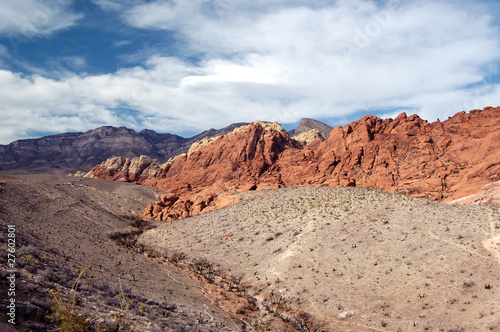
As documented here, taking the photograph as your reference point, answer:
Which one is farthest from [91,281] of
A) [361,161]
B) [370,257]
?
[361,161]

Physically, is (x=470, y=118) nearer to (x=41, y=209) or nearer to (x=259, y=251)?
(x=259, y=251)

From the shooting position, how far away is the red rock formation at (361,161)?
4641 centimetres

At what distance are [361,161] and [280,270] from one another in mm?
46338

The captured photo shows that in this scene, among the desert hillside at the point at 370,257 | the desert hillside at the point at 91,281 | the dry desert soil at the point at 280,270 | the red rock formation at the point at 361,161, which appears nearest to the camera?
the desert hillside at the point at 91,281

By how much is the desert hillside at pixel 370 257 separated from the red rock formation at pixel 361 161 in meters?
15.6

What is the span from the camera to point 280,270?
842 inches

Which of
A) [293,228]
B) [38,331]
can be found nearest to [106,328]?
[38,331]

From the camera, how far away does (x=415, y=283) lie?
1697 cm

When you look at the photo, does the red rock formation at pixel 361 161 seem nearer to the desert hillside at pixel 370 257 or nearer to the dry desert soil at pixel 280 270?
the desert hillside at pixel 370 257

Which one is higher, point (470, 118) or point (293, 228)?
point (470, 118)

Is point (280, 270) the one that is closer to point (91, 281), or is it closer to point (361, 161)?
point (91, 281)

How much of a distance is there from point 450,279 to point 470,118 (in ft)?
170

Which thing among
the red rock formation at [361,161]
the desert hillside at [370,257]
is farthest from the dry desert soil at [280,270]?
the red rock formation at [361,161]

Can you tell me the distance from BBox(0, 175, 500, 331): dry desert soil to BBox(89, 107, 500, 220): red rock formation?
16.4m
